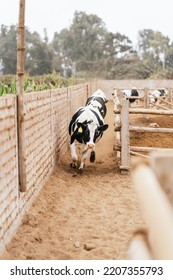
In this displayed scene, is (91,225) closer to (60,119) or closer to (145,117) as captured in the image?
(60,119)

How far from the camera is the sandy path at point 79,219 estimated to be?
181 inches

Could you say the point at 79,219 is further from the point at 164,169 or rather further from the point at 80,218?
the point at 164,169

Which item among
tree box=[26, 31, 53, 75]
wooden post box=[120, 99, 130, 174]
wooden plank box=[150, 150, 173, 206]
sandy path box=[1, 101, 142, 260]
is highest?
tree box=[26, 31, 53, 75]

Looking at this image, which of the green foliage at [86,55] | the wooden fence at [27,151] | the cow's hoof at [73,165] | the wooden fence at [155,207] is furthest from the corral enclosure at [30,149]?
the green foliage at [86,55]

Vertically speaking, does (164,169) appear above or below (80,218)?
above

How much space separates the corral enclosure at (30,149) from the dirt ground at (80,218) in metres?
0.16

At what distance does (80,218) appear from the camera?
228 inches

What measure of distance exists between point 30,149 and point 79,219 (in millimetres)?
1047

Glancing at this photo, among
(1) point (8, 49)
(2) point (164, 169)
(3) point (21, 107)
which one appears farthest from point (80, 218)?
(1) point (8, 49)

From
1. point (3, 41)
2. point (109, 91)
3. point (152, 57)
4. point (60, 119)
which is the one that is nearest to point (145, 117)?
point (60, 119)

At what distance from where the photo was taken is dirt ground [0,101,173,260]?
181 inches

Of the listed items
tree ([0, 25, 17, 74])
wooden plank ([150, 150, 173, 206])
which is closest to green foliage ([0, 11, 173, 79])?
tree ([0, 25, 17, 74])

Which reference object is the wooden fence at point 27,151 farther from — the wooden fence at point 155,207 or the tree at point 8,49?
the tree at point 8,49

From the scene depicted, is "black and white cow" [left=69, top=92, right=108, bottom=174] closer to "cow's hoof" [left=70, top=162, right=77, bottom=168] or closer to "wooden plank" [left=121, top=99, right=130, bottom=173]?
"cow's hoof" [left=70, top=162, right=77, bottom=168]
